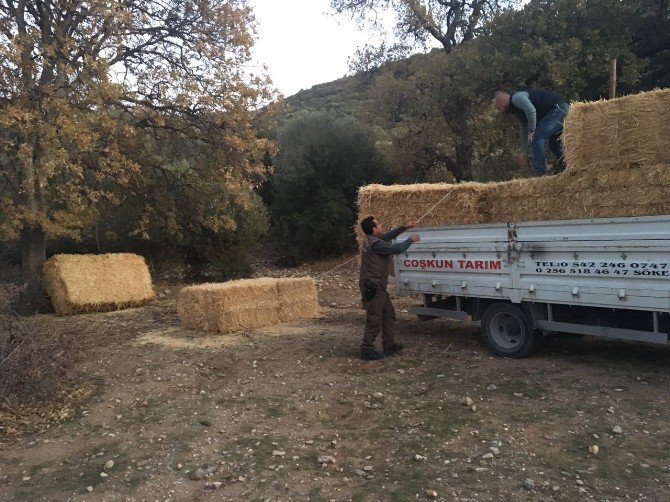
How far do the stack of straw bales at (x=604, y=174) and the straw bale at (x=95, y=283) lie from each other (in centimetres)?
836

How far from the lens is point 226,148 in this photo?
13898mm

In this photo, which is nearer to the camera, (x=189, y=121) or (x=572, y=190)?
(x=572, y=190)

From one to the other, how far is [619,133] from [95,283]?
10338 mm

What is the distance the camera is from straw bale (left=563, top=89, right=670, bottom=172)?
627 centimetres

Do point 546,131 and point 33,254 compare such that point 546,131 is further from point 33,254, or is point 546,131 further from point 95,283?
point 33,254

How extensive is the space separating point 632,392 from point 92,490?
16.2ft

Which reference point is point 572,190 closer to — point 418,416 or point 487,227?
point 487,227

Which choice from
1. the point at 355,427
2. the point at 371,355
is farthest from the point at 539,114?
the point at 355,427

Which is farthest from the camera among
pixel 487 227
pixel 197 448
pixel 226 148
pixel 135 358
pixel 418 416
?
pixel 226 148

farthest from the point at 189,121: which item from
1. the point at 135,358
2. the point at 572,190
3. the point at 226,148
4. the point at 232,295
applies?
the point at 572,190

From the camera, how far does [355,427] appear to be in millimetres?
5688

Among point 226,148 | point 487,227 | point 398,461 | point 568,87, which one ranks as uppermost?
point 568,87

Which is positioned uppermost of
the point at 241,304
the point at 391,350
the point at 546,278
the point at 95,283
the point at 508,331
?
the point at 546,278

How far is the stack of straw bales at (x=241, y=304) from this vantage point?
9.83m
